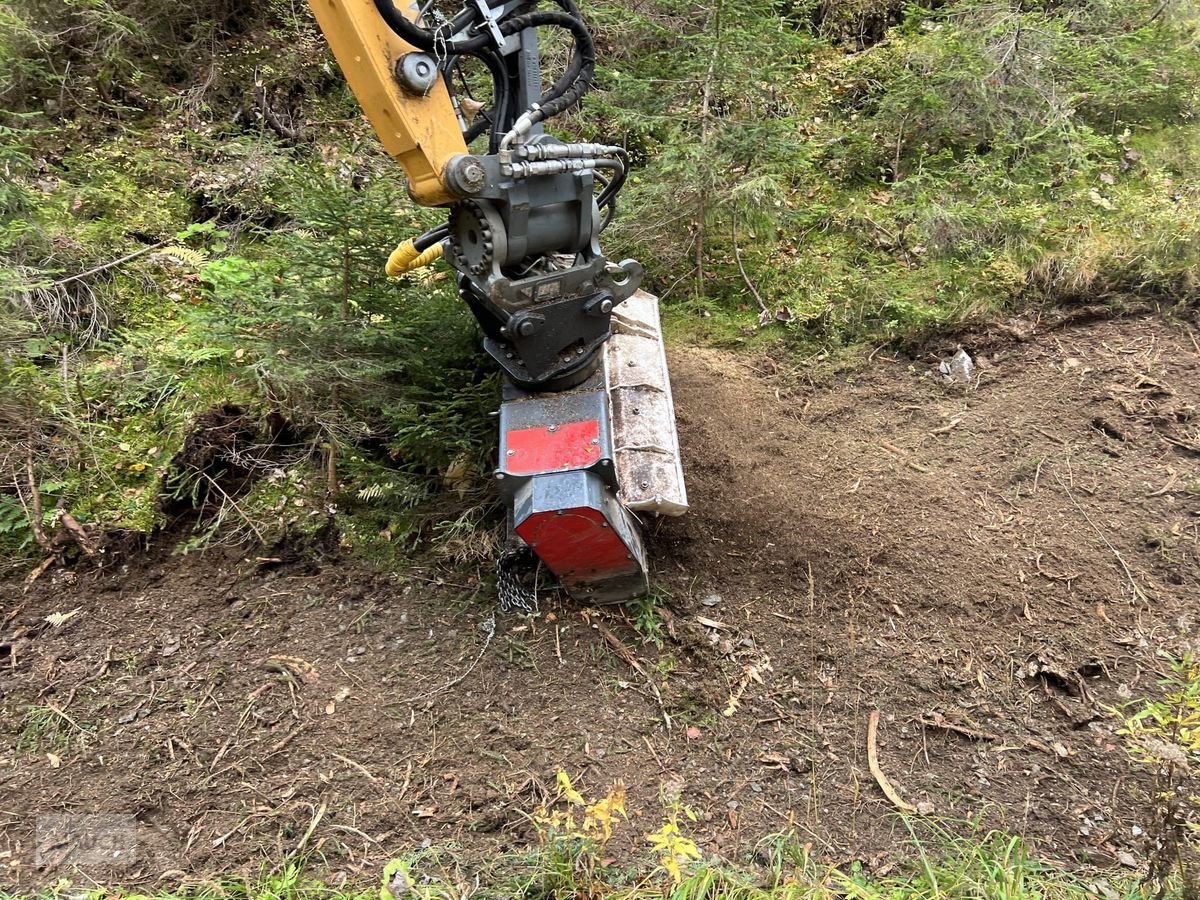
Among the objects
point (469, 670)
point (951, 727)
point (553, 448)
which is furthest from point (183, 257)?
point (951, 727)

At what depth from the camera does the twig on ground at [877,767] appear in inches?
104

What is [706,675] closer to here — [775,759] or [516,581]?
[775,759]

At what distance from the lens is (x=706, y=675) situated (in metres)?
3.10

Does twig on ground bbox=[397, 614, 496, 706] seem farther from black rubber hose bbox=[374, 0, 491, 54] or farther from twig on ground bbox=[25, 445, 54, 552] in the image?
black rubber hose bbox=[374, 0, 491, 54]

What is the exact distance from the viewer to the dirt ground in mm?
2594

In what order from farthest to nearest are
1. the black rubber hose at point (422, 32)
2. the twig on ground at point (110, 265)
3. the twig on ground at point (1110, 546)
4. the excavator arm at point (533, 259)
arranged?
the twig on ground at point (110, 265)
the twig on ground at point (1110, 546)
the excavator arm at point (533, 259)
the black rubber hose at point (422, 32)

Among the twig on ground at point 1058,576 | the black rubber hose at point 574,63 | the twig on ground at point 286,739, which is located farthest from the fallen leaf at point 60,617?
the twig on ground at point 1058,576

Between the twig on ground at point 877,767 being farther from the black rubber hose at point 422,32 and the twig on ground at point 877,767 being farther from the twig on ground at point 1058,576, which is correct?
the black rubber hose at point 422,32

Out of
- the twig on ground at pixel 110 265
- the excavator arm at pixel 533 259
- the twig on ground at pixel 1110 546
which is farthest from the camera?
the twig on ground at pixel 110 265

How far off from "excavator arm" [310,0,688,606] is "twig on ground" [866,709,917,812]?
3.58 feet

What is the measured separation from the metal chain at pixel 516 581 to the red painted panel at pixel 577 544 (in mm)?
227

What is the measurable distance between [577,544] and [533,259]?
3.95ft

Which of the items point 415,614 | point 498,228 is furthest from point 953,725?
point 498,228

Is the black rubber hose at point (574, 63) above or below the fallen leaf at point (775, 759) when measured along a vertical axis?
above
